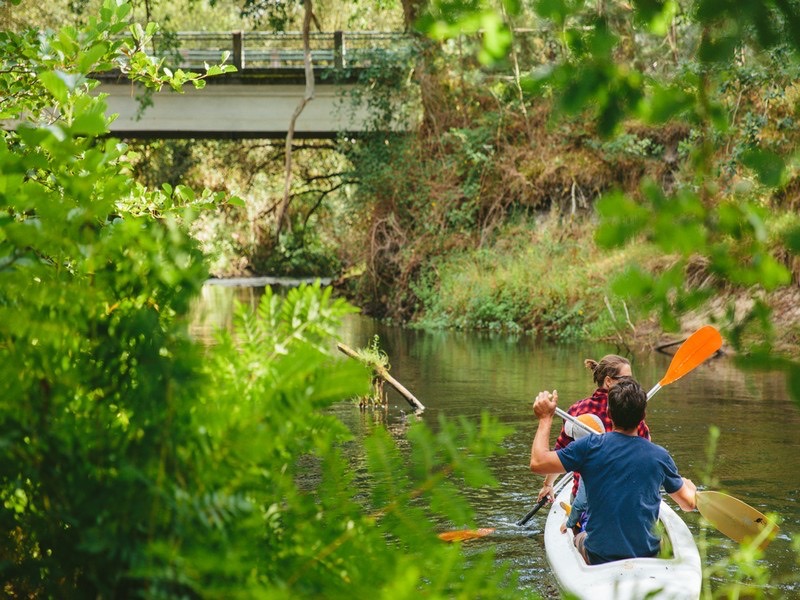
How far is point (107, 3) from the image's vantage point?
11.0 feet

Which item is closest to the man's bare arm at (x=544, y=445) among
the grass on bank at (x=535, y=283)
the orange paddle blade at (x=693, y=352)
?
the orange paddle blade at (x=693, y=352)

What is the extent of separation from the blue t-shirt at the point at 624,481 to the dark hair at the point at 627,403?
13 cm

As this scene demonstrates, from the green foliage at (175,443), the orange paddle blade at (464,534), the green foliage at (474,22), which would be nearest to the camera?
the green foliage at (175,443)

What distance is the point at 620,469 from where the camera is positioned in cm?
470

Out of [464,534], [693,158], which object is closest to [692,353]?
[464,534]

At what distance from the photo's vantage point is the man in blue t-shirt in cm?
469

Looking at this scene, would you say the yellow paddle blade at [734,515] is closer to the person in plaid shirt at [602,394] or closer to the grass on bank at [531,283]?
the person in plaid shirt at [602,394]

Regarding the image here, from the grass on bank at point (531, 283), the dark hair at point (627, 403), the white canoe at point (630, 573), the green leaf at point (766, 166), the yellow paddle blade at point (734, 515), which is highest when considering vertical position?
the green leaf at point (766, 166)

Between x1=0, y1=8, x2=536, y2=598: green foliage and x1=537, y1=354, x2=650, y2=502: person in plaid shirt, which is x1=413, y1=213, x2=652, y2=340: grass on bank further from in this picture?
x1=0, y1=8, x2=536, y2=598: green foliage

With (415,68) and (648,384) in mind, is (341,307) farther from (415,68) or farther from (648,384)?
(415,68)

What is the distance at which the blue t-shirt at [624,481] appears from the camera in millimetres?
4699

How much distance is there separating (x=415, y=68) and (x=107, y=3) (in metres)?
20.3

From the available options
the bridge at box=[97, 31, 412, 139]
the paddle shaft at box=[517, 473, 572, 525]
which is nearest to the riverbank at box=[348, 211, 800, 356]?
the bridge at box=[97, 31, 412, 139]

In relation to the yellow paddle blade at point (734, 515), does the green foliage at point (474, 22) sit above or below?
above
